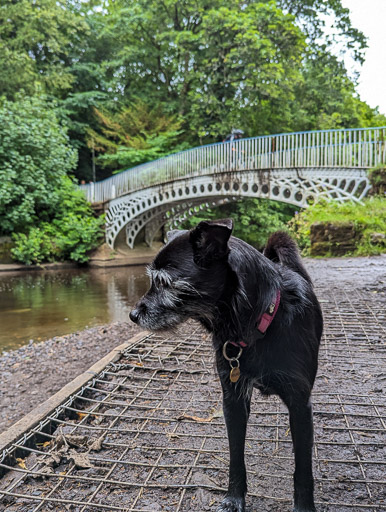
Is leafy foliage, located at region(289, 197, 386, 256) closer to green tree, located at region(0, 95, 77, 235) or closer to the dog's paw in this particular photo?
the dog's paw

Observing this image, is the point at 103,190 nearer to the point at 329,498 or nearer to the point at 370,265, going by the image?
the point at 370,265

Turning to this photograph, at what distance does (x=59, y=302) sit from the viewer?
469 inches

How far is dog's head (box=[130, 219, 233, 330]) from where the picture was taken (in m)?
1.64

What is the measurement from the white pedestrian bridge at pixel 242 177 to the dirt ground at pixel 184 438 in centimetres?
1082

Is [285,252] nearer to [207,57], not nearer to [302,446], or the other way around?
[302,446]

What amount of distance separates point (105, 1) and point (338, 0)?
15753mm

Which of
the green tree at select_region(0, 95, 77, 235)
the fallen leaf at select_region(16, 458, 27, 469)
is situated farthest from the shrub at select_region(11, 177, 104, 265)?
the fallen leaf at select_region(16, 458, 27, 469)

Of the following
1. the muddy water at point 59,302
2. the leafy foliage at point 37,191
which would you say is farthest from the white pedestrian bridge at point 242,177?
the muddy water at point 59,302

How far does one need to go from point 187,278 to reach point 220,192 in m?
18.3

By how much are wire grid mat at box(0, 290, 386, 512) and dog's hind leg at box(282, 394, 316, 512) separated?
12 centimetres

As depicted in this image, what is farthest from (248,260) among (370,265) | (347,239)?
(347,239)

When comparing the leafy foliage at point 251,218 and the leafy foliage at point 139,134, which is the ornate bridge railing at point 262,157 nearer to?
the leafy foliage at point 139,134

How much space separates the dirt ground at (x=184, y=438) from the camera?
6.87ft

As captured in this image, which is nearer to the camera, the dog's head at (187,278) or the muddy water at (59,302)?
the dog's head at (187,278)
